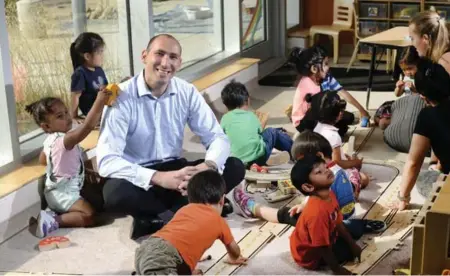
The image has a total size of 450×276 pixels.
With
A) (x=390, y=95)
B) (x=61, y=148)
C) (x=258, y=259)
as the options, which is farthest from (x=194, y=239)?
(x=390, y=95)

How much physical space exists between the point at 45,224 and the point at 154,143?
688mm

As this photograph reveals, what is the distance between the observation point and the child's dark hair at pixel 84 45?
15.7ft

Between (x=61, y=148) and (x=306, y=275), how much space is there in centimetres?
147

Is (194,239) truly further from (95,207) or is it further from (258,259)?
(95,207)

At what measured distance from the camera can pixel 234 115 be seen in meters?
4.60

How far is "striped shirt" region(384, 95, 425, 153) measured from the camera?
485cm

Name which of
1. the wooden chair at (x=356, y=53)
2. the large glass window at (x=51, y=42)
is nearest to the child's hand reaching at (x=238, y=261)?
the large glass window at (x=51, y=42)

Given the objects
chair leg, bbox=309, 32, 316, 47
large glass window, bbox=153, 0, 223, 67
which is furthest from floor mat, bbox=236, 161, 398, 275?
chair leg, bbox=309, 32, 316, 47

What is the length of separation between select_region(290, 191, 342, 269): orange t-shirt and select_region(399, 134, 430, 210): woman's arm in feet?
1.99

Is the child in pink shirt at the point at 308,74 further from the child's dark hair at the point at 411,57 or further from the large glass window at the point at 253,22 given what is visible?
the large glass window at the point at 253,22

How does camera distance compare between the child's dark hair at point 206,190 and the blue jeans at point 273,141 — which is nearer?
the child's dark hair at point 206,190

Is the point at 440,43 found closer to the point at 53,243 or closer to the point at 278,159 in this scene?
the point at 278,159

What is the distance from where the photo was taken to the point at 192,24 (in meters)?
6.66

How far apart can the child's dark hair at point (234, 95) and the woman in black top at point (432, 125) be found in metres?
1.20
